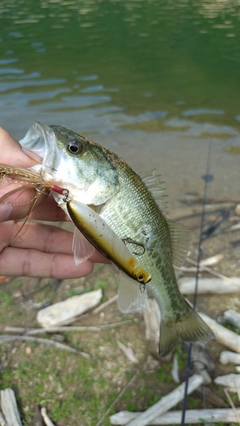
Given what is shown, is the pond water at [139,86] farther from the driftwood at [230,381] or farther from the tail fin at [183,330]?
the tail fin at [183,330]

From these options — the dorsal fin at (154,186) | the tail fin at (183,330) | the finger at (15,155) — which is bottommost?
the tail fin at (183,330)

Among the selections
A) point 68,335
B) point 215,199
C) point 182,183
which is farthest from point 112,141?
point 68,335

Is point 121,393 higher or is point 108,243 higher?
point 108,243

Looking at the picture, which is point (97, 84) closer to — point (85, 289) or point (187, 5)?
point (85, 289)

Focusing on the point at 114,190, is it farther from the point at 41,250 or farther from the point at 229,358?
the point at 229,358

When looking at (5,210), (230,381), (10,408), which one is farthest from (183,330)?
(10,408)

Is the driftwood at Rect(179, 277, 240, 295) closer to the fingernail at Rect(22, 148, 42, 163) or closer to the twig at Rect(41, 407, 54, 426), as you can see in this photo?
the twig at Rect(41, 407, 54, 426)

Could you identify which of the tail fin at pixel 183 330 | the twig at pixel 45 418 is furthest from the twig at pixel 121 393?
the tail fin at pixel 183 330
